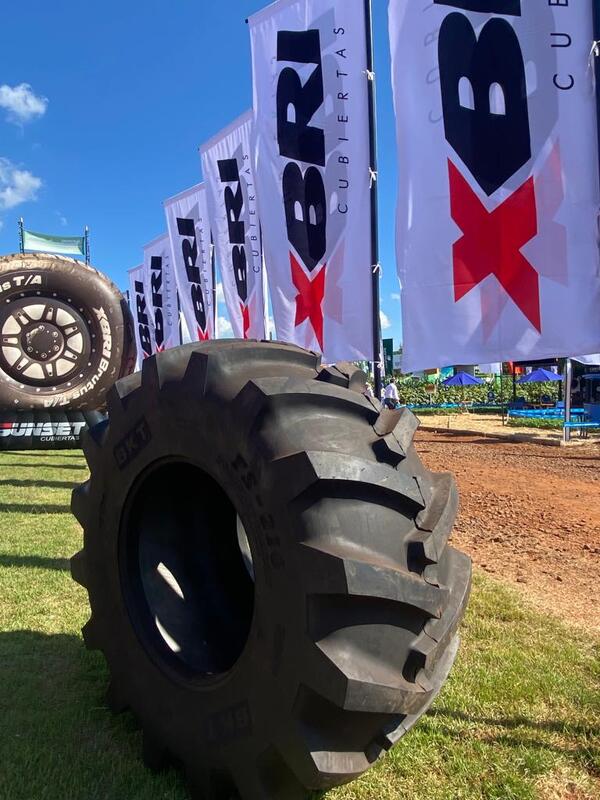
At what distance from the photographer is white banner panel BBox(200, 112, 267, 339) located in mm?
10945

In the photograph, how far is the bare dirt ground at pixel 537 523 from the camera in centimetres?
432

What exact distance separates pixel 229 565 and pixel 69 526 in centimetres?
361

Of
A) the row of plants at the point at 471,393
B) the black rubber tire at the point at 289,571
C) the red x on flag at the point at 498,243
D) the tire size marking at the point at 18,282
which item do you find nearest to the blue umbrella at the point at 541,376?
the row of plants at the point at 471,393

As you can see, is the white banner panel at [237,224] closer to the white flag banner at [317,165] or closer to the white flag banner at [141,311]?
the white flag banner at [317,165]

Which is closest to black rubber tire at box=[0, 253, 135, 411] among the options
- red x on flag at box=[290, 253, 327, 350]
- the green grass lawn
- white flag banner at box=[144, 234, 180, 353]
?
red x on flag at box=[290, 253, 327, 350]

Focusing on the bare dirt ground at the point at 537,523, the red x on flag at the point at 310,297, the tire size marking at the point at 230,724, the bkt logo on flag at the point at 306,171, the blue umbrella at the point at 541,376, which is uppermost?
the bkt logo on flag at the point at 306,171

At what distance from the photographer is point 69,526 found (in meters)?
5.86

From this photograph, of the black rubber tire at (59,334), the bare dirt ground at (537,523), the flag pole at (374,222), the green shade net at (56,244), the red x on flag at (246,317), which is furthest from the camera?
the green shade net at (56,244)

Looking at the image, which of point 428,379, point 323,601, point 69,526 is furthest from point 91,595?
point 428,379

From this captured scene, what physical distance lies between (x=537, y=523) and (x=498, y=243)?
9.53 ft

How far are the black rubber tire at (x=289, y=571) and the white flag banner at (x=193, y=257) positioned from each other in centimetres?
1183

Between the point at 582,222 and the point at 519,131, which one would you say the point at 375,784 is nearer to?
the point at 582,222

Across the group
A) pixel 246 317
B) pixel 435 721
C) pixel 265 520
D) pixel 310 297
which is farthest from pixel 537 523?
pixel 246 317

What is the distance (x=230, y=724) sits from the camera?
187 centimetres
